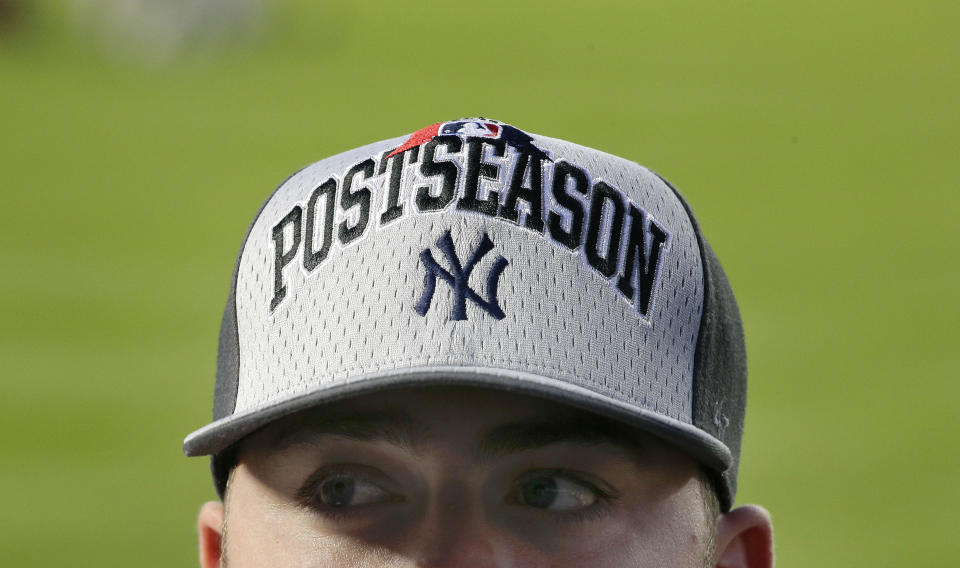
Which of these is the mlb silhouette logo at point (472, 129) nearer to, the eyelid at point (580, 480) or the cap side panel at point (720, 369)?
the cap side panel at point (720, 369)

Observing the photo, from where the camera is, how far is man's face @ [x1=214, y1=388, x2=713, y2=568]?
1193 mm

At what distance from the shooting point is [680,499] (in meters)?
1.27

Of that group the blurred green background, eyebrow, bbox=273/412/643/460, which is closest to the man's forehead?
eyebrow, bbox=273/412/643/460

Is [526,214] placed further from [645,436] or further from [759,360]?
[759,360]

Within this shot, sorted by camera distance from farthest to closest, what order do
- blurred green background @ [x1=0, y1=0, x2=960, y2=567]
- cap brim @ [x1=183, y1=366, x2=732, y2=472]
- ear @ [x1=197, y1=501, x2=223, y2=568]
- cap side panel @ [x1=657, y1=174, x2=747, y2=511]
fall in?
blurred green background @ [x1=0, y1=0, x2=960, y2=567] < ear @ [x1=197, y1=501, x2=223, y2=568] < cap side panel @ [x1=657, y1=174, x2=747, y2=511] < cap brim @ [x1=183, y1=366, x2=732, y2=472]

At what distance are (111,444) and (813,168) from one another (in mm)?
3387

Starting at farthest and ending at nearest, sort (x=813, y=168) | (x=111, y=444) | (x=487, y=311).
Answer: (x=813, y=168) → (x=111, y=444) → (x=487, y=311)

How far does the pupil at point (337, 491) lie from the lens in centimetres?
125

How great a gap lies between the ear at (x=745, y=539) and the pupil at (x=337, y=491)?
15.7 inches

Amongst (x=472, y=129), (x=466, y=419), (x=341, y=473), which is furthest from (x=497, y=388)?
(x=472, y=129)

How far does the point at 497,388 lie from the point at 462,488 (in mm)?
111

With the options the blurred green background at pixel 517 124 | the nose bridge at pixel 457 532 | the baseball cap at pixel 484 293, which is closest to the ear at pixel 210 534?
the baseball cap at pixel 484 293

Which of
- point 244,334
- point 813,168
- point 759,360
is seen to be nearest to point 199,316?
point 759,360

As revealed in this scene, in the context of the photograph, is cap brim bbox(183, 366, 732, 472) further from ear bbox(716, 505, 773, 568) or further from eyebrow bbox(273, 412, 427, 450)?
ear bbox(716, 505, 773, 568)
